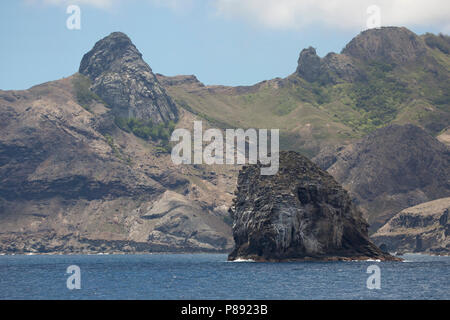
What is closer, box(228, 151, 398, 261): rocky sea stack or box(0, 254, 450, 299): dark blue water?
box(0, 254, 450, 299): dark blue water

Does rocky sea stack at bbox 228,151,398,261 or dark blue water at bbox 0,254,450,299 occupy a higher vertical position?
rocky sea stack at bbox 228,151,398,261

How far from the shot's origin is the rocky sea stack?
175750 millimetres

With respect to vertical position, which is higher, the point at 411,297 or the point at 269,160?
the point at 269,160

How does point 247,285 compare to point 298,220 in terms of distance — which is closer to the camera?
point 247,285

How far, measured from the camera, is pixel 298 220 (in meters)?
176

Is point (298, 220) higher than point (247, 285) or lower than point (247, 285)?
higher

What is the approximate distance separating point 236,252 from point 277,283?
73.0 metres

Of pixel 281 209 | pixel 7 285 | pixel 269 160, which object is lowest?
pixel 7 285

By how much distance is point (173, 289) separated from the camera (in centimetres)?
11281

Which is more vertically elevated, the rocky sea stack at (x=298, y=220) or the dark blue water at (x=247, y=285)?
the rocky sea stack at (x=298, y=220)

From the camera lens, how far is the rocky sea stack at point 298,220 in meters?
176
